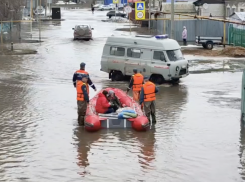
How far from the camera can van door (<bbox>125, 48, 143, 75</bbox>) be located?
24547 millimetres

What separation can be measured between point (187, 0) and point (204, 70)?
34.0m

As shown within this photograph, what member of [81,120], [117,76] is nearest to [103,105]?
[81,120]

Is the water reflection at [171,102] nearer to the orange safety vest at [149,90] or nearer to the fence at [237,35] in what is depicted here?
the orange safety vest at [149,90]

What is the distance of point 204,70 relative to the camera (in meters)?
29.1

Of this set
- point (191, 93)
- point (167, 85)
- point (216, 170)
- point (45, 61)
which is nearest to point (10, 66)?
point (45, 61)

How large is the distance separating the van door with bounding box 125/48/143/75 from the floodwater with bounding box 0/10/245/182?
0.94 m

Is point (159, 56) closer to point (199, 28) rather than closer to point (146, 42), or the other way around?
point (146, 42)

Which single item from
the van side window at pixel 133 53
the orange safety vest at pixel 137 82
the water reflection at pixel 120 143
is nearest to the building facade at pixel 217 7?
the van side window at pixel 133 53

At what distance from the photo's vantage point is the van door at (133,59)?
80.5 ft

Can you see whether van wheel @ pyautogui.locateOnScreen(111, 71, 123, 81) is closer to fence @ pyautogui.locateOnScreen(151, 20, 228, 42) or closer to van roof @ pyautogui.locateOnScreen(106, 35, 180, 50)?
van roof @ pyautogui.locateOnScreen(106, 35, 180, 50)

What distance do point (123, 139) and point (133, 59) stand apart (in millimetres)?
9917

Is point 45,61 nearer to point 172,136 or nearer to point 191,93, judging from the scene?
point 191,93

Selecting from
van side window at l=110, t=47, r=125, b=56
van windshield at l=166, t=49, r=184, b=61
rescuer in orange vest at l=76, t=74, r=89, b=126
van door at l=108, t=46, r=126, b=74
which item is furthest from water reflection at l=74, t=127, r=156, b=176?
van side window at l=110, t=47, r=125, b=56

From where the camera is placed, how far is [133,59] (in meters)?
24.7
